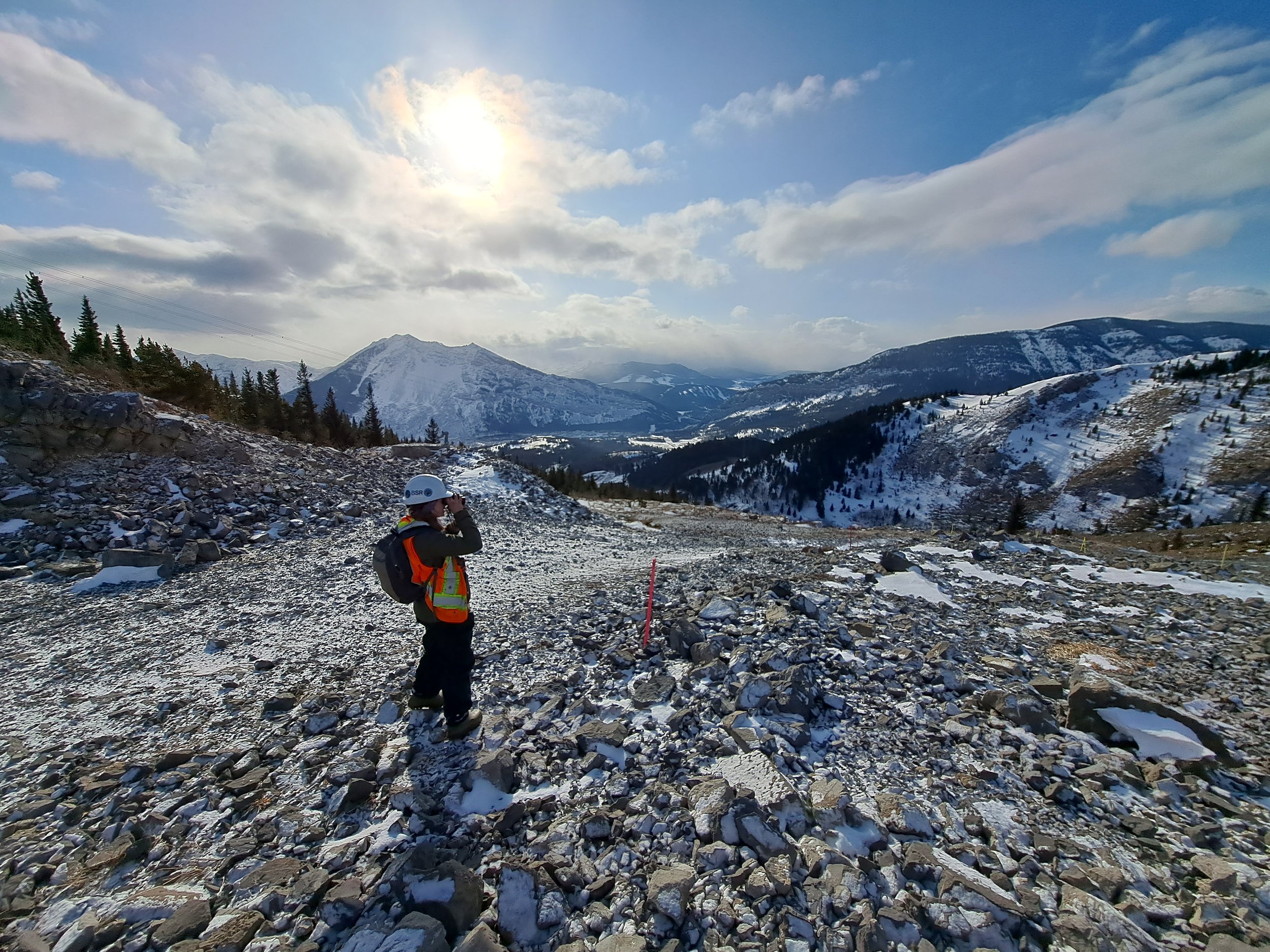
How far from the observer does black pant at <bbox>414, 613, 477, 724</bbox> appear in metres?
5.97

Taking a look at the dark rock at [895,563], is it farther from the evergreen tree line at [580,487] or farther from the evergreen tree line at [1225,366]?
the evergreen tree line at [1225,366]

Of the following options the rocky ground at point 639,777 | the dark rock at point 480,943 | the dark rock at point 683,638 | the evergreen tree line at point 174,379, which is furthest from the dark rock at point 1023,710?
the evergreen tree line at point 174,379

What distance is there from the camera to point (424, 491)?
6.21m

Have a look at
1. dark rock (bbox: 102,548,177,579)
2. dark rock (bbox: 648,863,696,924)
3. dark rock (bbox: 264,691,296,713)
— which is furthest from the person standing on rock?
dark rock (bbox: 102,548,177,579)

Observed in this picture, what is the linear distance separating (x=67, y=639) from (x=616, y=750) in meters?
11.3

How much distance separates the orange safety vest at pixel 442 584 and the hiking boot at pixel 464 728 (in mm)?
1235

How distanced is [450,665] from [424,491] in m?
2.25

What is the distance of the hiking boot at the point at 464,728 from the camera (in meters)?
5.85

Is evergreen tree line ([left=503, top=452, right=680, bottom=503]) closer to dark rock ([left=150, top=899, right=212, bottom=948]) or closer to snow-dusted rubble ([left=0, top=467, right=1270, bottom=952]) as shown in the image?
snow-dusted rubble ([left=0, top=467, right=1270, bottom=952])

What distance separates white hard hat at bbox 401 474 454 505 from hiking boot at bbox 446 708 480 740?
281 centimetres

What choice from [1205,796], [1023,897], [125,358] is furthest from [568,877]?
[125,358]

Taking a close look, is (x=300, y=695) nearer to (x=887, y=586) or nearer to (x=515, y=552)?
(x=515, y=552)

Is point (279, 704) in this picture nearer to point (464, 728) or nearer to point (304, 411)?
point (464, 728)

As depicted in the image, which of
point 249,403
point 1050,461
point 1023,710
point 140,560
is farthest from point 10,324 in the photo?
point 1050,461
